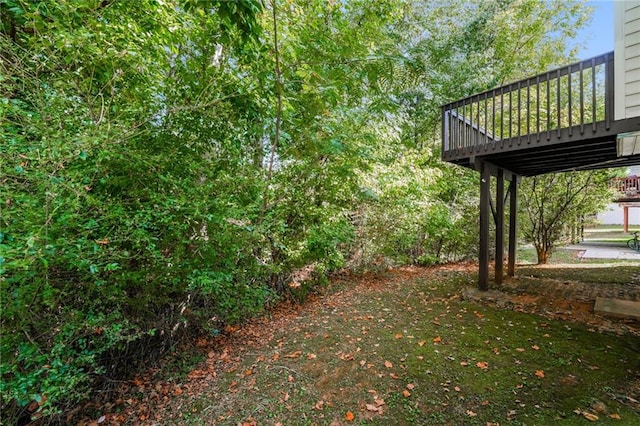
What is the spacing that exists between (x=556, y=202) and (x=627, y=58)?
5.57m

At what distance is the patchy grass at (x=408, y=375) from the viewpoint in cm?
234

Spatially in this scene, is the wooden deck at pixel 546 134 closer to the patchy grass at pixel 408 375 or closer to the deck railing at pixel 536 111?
the deck railing at pixel 536 111

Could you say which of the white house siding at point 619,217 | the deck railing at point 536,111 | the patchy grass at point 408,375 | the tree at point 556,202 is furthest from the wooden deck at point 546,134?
the white house siding at point 619,217

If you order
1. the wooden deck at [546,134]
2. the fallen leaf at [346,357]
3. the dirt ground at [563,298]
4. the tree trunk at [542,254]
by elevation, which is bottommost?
the fallen leaf at [346,357]

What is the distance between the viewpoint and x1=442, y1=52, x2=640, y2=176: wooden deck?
343 cm

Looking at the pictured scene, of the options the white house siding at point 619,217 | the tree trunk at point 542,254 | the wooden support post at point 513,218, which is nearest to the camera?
the wooden support post at point 513,218

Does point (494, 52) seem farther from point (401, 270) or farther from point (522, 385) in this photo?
point (522, 385)

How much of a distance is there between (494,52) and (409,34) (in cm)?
261

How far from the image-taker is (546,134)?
3885 mm

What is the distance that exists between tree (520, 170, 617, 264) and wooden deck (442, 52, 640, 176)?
190 centimetres

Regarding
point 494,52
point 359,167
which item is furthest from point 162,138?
point 494,52

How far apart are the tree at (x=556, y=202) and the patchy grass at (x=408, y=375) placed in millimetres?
4891

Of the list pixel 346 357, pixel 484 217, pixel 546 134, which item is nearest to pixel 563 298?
pixel 484 217

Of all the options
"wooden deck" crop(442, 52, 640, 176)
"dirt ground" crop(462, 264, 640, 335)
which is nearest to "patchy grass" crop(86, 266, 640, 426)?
"dirt ground" crop(462, 264, 640, 335)
